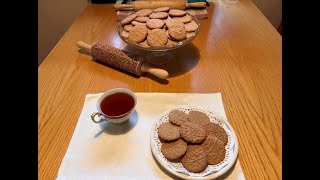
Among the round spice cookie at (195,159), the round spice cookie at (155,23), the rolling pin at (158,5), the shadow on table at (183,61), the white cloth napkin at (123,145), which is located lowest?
the white cloth napkin at (123,145)

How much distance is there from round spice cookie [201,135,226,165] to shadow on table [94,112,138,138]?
195 mm

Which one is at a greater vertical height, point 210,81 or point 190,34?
point 190,34

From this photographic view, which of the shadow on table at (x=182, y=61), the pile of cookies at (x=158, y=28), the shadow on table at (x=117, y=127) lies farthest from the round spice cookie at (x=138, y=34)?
the shadow on table at (x=117, y=127)

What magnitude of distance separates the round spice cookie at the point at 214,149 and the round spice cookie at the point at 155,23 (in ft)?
1.33

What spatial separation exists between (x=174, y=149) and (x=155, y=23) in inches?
17.5

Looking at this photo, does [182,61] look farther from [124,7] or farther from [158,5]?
[124,7]

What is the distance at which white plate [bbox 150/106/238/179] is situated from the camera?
1.53 feet

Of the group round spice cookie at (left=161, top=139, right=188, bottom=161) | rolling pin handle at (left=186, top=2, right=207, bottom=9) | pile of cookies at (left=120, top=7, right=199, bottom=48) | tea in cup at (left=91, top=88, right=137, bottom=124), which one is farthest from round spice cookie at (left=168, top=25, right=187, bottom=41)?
rolling pin handle at (left=186, top=2, right=207, bottom=9)

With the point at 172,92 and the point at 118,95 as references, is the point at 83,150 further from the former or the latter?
the point at 172,92

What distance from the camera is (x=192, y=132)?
0.51 meters

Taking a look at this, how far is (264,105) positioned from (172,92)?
0.26 meters

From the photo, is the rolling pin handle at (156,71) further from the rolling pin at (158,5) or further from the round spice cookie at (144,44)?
the rolling pin at (158,5)

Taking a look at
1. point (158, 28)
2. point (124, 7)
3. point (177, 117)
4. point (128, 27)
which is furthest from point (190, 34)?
point (124, 7)

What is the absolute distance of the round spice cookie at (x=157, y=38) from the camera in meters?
0.71
